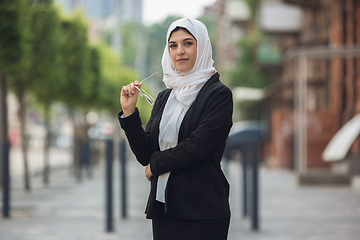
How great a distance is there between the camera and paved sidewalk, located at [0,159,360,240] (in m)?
7.56

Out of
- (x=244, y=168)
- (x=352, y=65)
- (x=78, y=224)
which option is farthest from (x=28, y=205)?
(x=352, y=65)

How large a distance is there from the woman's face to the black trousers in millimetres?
725

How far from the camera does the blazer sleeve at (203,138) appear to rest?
2.92 metres

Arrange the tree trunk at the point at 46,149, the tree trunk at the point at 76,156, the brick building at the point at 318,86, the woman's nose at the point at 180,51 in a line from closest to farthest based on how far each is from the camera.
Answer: the woman's nose at the point at 180,51 → the tree trunk at the point at 46,149 → the tree trunk at the point at 76,156 → the brick building at the point at 318,86

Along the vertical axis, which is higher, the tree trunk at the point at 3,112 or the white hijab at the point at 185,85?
the white hijab at the point at 185,85

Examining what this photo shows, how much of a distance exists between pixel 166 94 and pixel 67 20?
15.3 m

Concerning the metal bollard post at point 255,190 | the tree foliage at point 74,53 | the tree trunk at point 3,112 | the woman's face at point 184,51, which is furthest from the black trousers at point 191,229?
the tree foliage at point 74,53

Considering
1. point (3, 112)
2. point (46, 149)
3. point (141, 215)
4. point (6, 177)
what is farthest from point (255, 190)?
point (46, 149)

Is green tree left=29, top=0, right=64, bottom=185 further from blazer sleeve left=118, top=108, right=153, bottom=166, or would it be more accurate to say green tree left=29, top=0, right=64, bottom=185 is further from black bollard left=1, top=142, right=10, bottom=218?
blazer sleeve left=118, top=108, right=153, bottom=166

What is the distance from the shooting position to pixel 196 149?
291 centimetres

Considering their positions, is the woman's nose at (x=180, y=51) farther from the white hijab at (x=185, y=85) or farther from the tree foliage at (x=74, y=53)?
the tree foliage at (x=74, y=53)

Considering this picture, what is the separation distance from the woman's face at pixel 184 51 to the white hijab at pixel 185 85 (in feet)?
0.07

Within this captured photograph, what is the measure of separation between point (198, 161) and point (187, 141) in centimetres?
13

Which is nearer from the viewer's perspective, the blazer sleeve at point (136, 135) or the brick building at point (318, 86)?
the blazer sleeve at point (136, 135)
